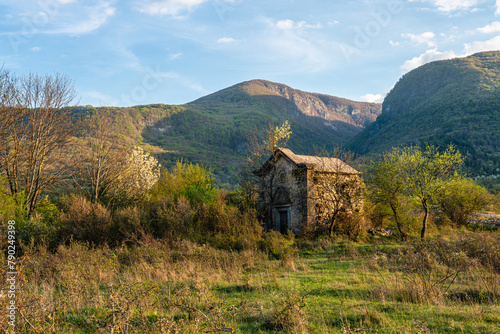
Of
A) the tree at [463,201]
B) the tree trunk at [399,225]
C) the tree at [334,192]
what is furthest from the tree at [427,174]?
the tree at [463,201]

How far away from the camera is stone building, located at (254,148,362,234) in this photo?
2222 centimetres

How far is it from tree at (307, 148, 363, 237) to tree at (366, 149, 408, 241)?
107 centimetres

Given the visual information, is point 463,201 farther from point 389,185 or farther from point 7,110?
point 7,110

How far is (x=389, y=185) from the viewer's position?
21.8 m

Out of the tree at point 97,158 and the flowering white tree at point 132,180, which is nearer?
the tree at point 97,158

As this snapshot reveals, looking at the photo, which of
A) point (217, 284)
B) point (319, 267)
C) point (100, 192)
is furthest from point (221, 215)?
point (100, 192)

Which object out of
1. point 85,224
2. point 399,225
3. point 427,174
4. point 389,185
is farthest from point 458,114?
point 85,224

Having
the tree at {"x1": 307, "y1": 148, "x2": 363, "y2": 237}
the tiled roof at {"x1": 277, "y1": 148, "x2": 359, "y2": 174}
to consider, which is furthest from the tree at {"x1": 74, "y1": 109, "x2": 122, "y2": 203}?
the tree at {"x1": 307, "y1": 148, "x2": 363, "y2": 237}

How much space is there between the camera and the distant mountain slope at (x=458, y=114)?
59469 mm

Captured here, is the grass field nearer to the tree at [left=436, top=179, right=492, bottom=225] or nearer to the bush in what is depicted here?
the bush

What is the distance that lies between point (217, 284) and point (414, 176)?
17.0 metres

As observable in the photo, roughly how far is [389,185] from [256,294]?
Result: 16.8m

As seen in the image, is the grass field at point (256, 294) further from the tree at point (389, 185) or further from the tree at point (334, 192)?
the tree at point (389, 185)

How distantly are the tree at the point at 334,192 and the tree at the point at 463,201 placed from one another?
8571mm
